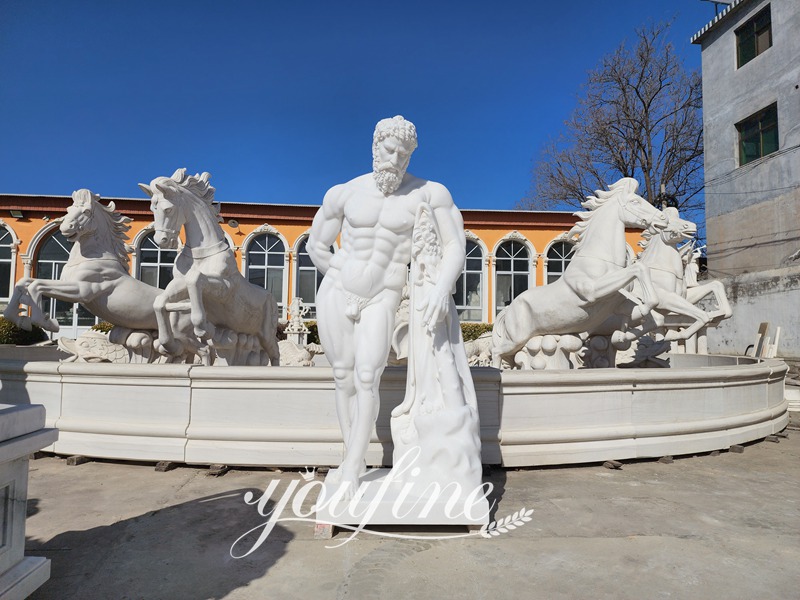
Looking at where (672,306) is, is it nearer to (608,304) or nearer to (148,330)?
(608,304)

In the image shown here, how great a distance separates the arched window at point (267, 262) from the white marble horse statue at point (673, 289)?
15706 millimetres

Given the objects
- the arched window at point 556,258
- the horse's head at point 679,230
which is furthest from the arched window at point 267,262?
the horse's head at point 679,230

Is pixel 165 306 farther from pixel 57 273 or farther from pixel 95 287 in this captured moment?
pixel 57 273

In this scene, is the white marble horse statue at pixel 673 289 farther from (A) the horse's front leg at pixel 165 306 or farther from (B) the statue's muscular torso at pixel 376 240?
(A) the horse's front leg at pixel 165 306

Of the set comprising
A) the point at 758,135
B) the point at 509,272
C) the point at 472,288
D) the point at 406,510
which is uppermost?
the point at 758,135

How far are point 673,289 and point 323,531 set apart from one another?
6.69 metres

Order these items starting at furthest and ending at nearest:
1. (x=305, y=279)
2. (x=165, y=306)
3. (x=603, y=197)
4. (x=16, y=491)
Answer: (x=305, y=279), (x=603, y=197), (x=165, y=306), (x=16, y=491)

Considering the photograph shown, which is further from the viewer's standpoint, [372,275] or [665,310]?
[665,310]

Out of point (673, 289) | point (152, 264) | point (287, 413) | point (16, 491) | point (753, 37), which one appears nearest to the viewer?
point (16, 491)

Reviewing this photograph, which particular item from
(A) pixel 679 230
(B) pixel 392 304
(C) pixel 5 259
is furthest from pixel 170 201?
(C) pixel 5 259

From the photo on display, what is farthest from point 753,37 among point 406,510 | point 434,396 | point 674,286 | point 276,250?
point 406,510

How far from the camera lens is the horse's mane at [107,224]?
234 inches

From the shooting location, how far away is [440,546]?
254 cm

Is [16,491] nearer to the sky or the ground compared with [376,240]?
nearer to the ground
